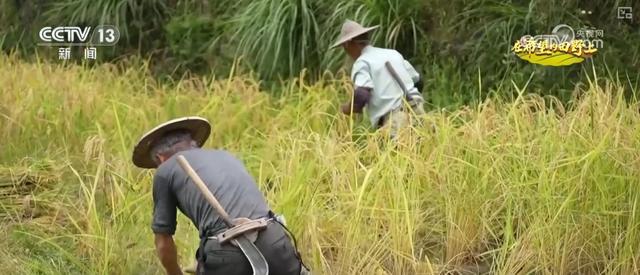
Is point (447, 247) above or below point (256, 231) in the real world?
below

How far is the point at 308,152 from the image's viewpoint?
5.29 metres

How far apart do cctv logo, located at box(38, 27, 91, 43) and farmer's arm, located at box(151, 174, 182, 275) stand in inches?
261

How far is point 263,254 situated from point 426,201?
1.40 metres

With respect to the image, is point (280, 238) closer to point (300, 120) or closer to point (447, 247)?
point (447, 247)

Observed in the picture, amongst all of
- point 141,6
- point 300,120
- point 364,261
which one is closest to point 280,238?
point 364,261

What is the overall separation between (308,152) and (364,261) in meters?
1.05

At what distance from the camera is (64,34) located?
1016 centimetres

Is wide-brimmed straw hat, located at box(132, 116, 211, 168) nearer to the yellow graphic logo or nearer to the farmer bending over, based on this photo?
the farmer bending over

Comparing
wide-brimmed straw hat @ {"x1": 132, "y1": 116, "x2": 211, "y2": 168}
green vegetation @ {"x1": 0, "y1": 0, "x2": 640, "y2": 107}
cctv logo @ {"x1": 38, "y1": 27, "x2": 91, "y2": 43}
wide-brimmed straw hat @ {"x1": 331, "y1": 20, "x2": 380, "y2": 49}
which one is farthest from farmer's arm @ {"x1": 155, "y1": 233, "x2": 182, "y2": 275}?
cctv logo @ {"x1": 38, "y1": 27, "x2": 91, "y2": 43}

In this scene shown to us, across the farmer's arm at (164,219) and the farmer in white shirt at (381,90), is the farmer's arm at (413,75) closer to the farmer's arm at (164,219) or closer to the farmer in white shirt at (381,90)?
the farmer in white shirt at (381,90)

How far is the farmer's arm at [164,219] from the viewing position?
144 inches

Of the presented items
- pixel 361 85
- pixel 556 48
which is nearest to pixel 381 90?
pixel 361 85

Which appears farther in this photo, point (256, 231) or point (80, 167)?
point (80, 167)

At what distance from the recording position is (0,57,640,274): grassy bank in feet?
14.5
